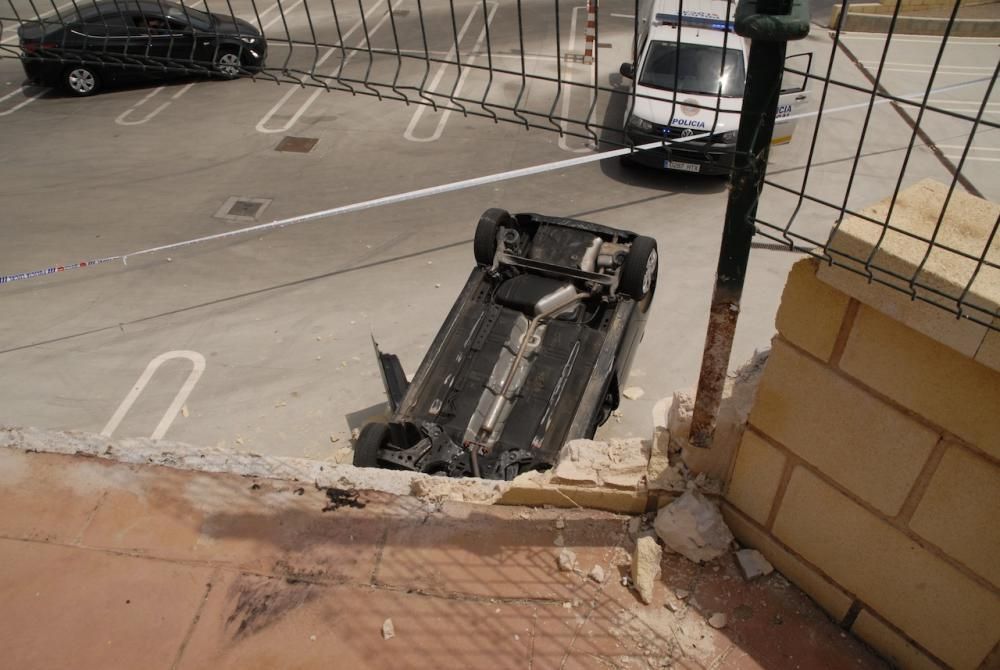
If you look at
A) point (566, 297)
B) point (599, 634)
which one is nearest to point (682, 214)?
point (566, 297)

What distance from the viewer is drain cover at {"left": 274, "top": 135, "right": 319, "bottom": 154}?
11727 millimetres

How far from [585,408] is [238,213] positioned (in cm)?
687

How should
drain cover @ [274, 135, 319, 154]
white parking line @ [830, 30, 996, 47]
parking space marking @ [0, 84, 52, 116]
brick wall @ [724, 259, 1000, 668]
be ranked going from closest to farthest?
brick wall @ [724, 259, 1000, 668], drain cover @ [274, 135, 319, 154], parking space marking @ [0, 84, 52, 116], white parking line @ [830, 30, 996, 47]

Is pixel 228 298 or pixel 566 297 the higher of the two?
pixel 566 297

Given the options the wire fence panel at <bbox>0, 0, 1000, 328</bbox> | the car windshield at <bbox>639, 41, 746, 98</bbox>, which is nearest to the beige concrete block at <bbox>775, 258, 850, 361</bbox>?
the wire fence panel at <bbox>0, 0, 1000, 328</bbox>

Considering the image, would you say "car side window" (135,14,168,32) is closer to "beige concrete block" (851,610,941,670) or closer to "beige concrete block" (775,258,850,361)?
"beige concrete block" (775,258,850,361)

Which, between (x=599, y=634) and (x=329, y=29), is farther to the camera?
(x=329, y=29)

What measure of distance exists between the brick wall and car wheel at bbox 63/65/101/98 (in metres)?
14.8

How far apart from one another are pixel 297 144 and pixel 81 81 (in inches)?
209

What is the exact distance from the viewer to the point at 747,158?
2.53 metres

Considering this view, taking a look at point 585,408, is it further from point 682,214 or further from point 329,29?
point 329,29

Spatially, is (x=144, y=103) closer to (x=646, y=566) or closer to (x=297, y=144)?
(x=297, y=144)

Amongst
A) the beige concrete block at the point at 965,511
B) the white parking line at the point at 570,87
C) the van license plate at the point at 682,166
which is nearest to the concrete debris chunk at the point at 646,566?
the beige concrete block at the point at 965,511

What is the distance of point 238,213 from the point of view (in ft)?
32.9
